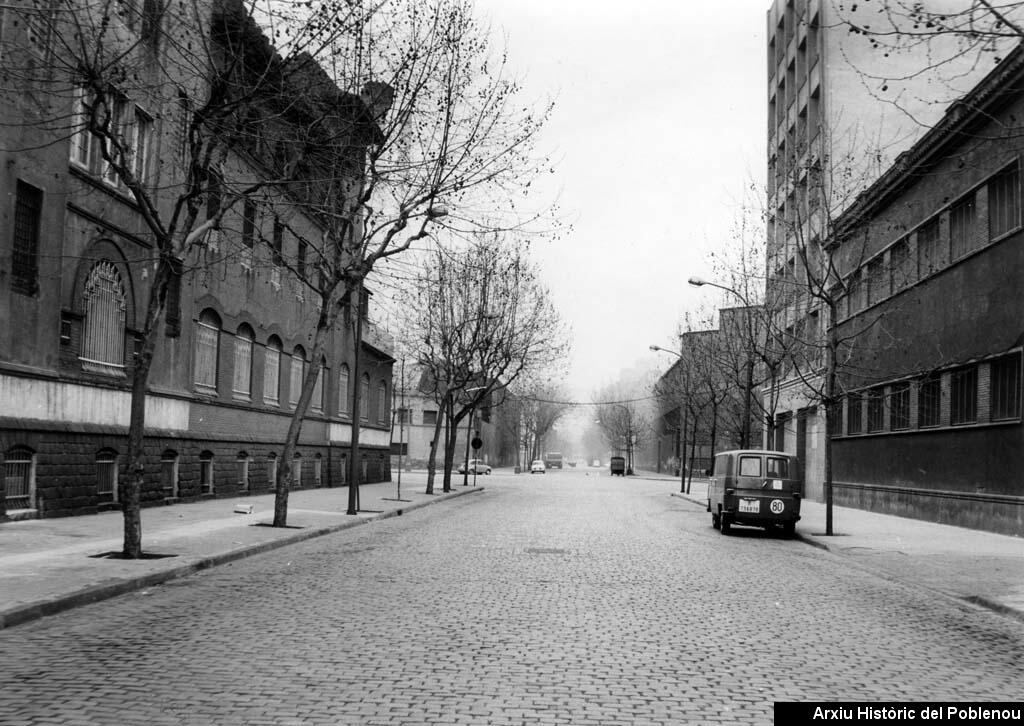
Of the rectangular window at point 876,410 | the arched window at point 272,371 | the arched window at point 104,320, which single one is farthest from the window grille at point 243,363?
the rectangular window at point 876,410

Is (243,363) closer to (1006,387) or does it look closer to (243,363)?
(243,363)

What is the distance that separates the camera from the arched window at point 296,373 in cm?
3309

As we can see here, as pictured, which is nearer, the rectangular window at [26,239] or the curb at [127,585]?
the curb at [127,585]

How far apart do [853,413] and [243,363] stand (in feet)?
62.6

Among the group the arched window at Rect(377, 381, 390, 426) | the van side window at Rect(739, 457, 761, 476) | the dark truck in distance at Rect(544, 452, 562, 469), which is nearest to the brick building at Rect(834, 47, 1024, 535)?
the van side window at Rect(739, 457, 761, 476)

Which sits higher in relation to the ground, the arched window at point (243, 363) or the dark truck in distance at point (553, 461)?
the arched window at point (243, 363)

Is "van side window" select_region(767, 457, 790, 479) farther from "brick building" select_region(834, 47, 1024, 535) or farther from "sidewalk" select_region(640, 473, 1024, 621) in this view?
"brick building" select_region(834, 47, 1024, 535)

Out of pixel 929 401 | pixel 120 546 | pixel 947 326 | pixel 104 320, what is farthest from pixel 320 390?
pixel 120 546

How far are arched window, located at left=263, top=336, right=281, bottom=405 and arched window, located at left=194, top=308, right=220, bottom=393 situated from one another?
3.81m

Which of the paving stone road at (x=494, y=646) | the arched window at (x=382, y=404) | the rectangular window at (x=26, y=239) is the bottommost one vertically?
the paving stone road at (x=494, y=646)

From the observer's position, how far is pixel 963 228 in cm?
2323

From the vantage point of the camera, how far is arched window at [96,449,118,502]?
772 inches

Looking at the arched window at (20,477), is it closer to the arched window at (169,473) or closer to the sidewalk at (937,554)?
the arched window at (169,473)

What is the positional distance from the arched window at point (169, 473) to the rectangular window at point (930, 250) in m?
19.1
